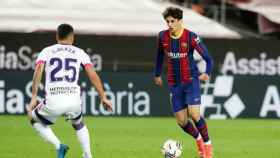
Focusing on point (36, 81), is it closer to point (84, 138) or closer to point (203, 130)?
point (84, 138)

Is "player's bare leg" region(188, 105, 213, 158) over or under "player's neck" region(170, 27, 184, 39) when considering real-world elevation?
under

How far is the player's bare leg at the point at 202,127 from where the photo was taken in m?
13.3

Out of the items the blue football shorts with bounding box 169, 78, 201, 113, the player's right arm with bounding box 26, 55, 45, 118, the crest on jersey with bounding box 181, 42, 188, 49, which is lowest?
the blue football shorts with bounding box 169, 78, 201, 113

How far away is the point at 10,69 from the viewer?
71.4 feet

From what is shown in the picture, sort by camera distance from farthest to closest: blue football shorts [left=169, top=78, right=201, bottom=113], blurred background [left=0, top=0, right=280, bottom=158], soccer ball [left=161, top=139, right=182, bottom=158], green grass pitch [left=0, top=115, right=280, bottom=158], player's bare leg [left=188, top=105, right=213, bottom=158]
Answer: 1. blurred background [left=0, top=0, right=280, bottom=158]
2. green grass pitch [left=0, top=115, right=280, bottom=158]
3. blue football shorts [left=169, top=78, right=201, bottom=113]
4. player's bare leg [left=188, top=105, right=213, bottom=158]
5. soccer ball [left=161, top=139, right=182, bottom=158]

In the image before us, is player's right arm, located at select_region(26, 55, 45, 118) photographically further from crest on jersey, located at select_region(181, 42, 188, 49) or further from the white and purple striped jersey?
crest on jersey, located at select_region(181, 42, 188, 49)

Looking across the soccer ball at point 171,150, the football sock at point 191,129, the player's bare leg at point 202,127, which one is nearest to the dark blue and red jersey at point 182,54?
the player's bare leg at point 202,127

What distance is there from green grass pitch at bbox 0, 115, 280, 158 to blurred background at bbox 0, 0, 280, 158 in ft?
0.89

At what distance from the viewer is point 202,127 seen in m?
13.3

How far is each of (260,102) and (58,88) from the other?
1009 cm

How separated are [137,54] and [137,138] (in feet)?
22.4

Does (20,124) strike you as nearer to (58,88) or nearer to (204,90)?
(204,90)

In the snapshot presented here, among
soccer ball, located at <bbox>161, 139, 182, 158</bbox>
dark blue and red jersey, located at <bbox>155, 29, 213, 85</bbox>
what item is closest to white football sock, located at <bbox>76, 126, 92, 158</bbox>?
soccer ball, located at <bbox>161, 139, 182, 158</bbox>

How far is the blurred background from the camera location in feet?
69.9
